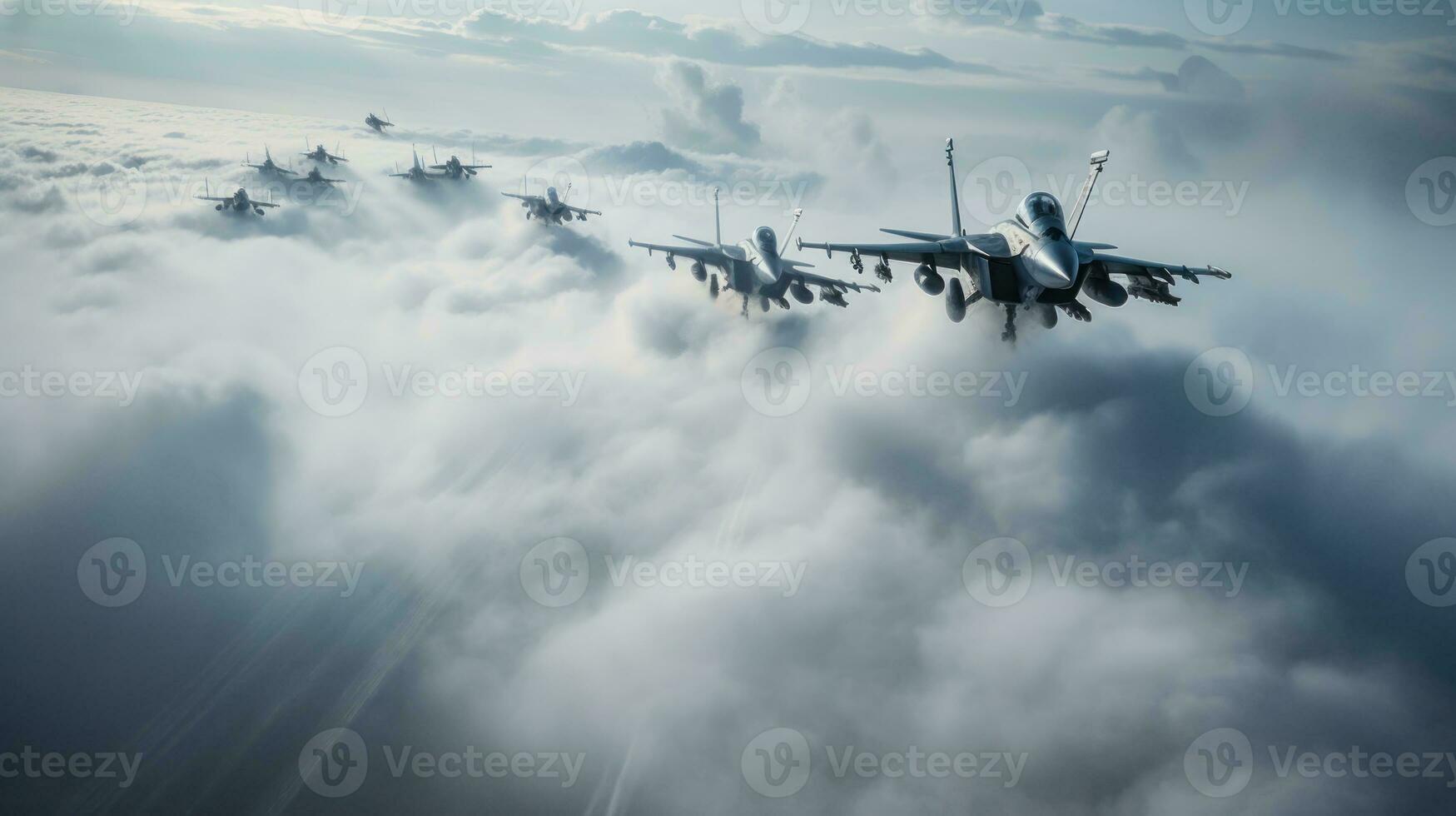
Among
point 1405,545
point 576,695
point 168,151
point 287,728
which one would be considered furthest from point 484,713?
point 168,151

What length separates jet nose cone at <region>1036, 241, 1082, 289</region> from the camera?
63.4 feet

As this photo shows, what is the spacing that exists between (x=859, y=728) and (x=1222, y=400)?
46762mm

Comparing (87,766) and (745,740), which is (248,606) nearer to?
(87,766)

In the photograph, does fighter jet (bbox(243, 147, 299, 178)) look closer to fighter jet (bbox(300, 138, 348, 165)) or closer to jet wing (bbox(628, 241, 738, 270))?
fighter jet (bbox(300, 138, 348, 165))

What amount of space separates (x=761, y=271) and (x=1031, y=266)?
69.6 ft

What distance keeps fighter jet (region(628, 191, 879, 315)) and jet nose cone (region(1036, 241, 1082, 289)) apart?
58.2 ft

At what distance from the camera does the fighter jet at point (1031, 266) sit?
2044 centimetres

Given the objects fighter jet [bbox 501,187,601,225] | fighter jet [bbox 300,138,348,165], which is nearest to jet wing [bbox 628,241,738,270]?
fighter jet [bbox 501,187,601,225]

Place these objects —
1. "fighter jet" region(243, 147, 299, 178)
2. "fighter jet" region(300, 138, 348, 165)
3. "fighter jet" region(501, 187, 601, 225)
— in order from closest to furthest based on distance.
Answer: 1. "fighter jet" region(501, 187, 601, 225)
2. "fighter jet" region(300, 138, 348, 165)
3. "fighter jet" region(243, 147, 299, 178)

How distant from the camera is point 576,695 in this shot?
65250mm

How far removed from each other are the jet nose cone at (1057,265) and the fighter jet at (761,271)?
58.2ft

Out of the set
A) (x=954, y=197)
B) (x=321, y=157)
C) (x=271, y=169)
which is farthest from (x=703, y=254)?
(x=271, y=169)

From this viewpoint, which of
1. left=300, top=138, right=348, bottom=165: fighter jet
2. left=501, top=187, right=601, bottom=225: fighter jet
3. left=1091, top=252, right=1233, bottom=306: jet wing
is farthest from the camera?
left=300, top=138, right=348, bottom=165: fighter jet

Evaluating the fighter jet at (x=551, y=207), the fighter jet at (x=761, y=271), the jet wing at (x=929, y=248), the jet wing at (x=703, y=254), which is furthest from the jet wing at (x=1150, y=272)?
the fighter jet at (x=551, y=207)
